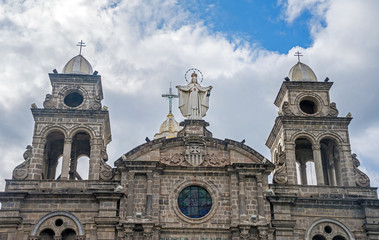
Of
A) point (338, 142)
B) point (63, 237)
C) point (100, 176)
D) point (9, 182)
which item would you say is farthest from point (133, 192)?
point (338, 142)

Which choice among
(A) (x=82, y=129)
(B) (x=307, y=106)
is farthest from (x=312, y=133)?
(A) (x=82, y=129)

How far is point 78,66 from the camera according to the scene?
115 ft

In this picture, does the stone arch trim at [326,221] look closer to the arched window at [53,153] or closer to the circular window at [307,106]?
the circular window at [307,106]

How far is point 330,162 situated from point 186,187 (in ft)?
34.7

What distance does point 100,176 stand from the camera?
31516 millimetres

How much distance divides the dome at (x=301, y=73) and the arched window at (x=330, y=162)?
4.35m

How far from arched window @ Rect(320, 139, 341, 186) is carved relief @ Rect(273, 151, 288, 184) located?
12.0 ft

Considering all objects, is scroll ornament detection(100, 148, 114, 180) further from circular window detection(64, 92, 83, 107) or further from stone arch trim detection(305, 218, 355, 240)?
stone arch trim detection(305, 218, 355, 240)

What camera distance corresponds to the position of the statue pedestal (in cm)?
3312

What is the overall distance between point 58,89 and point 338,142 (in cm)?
1825

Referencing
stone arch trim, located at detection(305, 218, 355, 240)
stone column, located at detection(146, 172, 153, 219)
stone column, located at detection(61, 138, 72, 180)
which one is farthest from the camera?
stone column, located at detection(61, 138, 72, 180)

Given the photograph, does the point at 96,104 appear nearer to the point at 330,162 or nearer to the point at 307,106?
the point at 307,106

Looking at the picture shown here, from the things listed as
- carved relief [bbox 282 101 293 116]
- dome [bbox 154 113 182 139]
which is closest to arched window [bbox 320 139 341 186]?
carved relief [bbox 282 101 293 116]

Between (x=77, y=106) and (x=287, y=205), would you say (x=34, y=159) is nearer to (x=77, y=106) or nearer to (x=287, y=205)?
(x=77, y=106)
